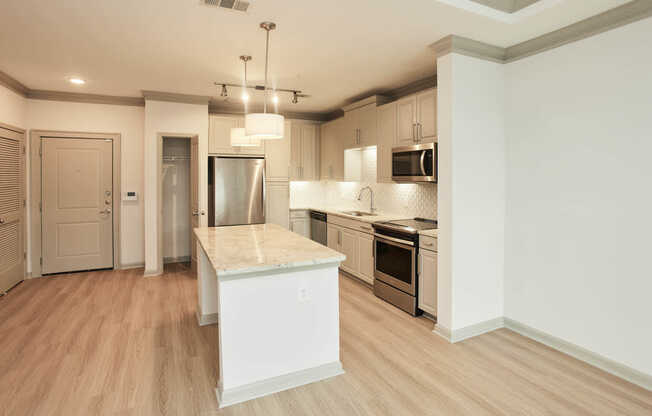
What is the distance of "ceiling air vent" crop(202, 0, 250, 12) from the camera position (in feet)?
8.14

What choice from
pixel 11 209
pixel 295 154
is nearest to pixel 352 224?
pixel 295 154

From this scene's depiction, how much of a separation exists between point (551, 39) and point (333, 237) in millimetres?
3542

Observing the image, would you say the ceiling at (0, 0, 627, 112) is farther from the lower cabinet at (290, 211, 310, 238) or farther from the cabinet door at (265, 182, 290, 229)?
the lower cabinet at (290, 211, 310, 238)

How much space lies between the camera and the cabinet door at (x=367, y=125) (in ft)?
15.9

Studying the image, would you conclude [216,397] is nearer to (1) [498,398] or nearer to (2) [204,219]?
(1) [498,398]

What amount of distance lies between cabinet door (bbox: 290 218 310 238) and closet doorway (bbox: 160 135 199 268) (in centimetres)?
169

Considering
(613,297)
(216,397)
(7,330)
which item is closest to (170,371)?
(216,397)

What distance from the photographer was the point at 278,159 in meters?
5.81

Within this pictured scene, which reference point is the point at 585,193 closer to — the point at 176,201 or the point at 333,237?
the point at 333,237

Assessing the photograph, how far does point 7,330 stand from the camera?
11.0 ft

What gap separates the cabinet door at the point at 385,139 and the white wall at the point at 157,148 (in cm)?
251

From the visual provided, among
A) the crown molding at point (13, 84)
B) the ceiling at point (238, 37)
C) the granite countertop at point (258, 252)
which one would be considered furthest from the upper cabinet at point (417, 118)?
the crown molding at point (13, 84)

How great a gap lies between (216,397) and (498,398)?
1809 mm

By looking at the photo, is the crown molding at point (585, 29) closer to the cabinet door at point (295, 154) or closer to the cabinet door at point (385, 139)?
the cabinet door at point (385, 139)
